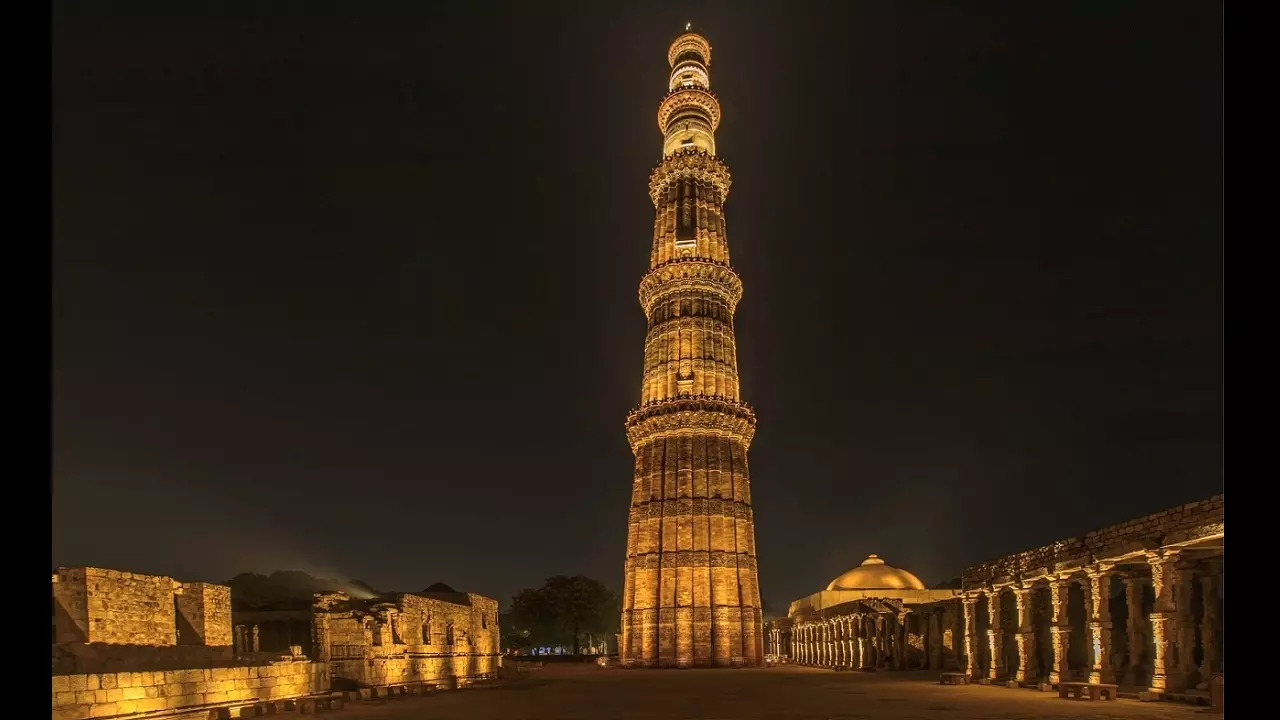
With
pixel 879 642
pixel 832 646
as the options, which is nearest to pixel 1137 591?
pixel 879 642

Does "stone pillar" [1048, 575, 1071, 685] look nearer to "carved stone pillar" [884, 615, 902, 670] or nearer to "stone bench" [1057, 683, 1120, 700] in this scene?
"stone bench" [1057, 683, 1120, 700]

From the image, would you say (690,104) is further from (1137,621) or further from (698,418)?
(1137,621)

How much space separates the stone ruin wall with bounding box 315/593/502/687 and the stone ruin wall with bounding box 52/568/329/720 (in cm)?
532

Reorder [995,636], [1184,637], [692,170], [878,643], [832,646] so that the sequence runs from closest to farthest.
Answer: [1184,637]
[995,636]
[878,643]
[832,646]
[692,170]

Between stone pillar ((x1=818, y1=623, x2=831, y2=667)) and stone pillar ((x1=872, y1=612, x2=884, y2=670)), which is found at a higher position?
stone pillar ((x1=872, y1=612, x2=884, y2=670))

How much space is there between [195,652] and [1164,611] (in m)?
23.2

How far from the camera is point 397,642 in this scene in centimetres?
3266

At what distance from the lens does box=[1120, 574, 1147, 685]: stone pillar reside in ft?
86.3

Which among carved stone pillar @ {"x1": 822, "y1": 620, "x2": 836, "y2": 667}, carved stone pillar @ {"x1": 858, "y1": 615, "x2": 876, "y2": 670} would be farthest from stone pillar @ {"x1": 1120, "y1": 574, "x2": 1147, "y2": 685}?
carved stone pillar @ {"x1": 822, "y1": 620, "x2": 836, "y2": 667}

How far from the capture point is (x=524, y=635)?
4318 inches

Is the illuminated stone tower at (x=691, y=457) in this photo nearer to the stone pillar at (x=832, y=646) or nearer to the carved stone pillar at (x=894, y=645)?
the stone pillar at (x=832, y=646)
